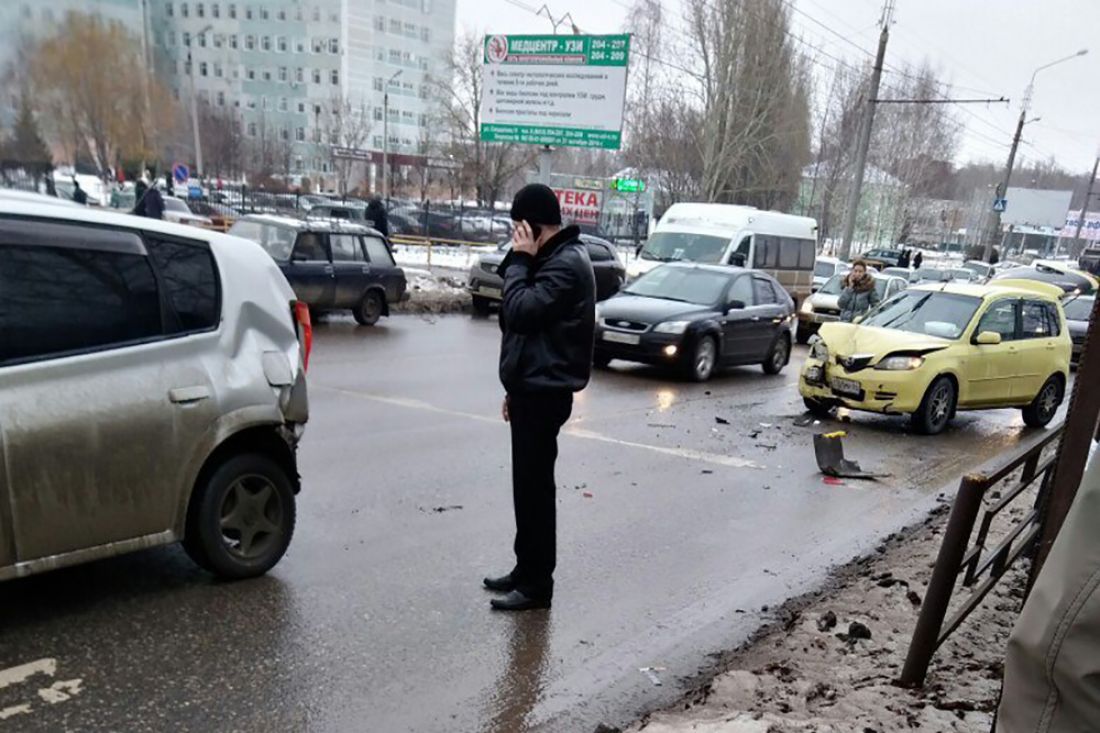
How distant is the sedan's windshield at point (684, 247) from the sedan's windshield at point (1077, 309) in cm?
793

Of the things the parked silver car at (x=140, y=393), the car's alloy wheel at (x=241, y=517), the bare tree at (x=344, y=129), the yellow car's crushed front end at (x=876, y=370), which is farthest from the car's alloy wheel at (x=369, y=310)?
the bare tree at (x=344, y=129)

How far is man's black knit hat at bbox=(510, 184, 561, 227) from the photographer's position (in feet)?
13.0

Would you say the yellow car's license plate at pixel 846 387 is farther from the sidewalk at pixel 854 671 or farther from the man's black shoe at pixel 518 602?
the man's black shoe at pixel 518 602

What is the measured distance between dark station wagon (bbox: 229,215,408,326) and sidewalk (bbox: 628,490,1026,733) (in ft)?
35.2

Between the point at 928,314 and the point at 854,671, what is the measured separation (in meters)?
7.68

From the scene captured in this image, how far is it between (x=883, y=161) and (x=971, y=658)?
201 feet

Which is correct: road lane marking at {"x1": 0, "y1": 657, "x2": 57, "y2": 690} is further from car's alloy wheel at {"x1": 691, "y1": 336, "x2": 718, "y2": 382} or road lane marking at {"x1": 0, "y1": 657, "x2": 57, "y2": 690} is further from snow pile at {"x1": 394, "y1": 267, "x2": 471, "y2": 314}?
snow pile at {"x1": 394, "y1": 267, "x2": 471, "y2": 314}

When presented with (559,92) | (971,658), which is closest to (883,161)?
(559,92)

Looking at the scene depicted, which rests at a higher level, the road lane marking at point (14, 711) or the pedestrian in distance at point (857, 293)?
the pedestrian in distance at point (857, 293)

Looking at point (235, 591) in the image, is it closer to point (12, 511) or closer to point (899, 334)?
point (12, 511)

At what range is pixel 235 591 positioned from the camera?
4.14 meters

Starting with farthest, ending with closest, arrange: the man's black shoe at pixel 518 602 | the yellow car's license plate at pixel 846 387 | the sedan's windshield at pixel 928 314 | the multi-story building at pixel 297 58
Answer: the multi-story building at pixel 297 58, the sedan's windshield at pixel 928 314, the yellow car's license plate at pixel 846 387, the man's black shoe at pixel 518 602

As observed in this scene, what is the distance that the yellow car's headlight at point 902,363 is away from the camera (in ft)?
30.9

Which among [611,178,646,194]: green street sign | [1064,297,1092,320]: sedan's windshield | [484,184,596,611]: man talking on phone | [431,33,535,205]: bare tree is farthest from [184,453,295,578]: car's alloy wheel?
[431,33,535,205]: bare tree
